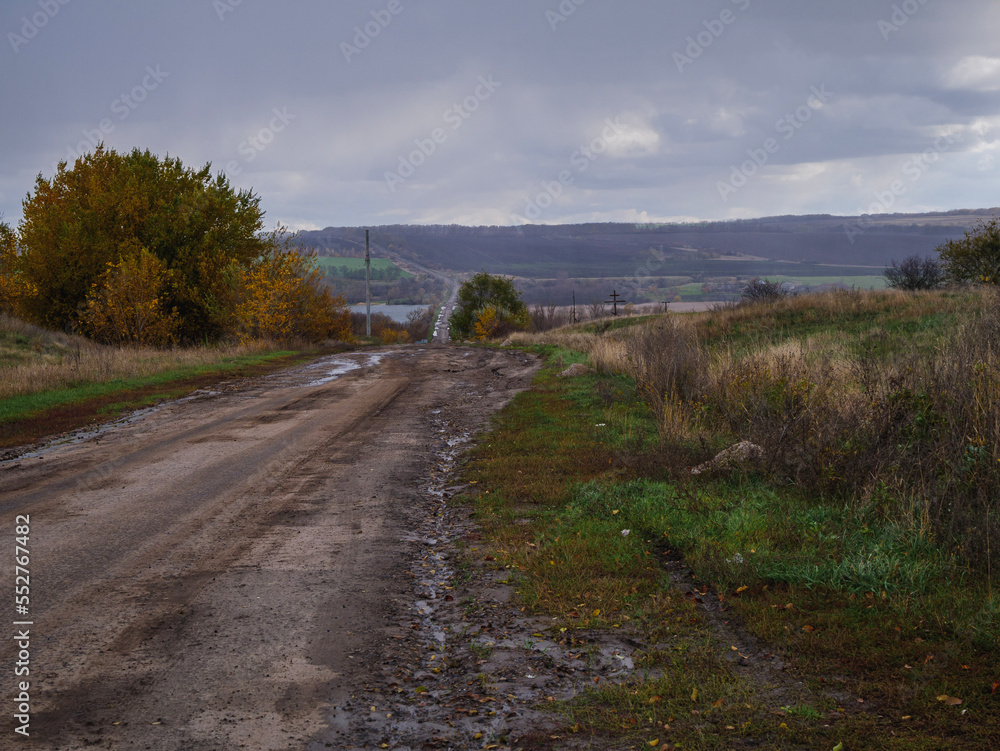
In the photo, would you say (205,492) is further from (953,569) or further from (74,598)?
(953,569)

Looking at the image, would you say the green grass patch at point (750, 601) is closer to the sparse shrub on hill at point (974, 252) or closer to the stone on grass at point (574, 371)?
the stone on grass at point (574, 371)

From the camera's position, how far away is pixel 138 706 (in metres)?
3.78

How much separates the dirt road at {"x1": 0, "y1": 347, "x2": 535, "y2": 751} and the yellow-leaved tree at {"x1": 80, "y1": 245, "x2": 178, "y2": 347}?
20.1 m

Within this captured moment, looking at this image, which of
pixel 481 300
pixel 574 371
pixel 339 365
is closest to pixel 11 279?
pixel 339 365

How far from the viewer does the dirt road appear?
3.77m

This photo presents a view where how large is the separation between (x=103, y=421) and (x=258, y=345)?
62.0 feet

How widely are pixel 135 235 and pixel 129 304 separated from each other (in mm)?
4933

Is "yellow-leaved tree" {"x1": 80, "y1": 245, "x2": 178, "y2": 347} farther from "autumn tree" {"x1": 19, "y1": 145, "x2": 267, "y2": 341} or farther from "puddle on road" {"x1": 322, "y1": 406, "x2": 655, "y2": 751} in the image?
"puddle on road" {"x1": 322, "y1": 406, "x2": 655, "y2": 751}

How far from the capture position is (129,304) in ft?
99.7

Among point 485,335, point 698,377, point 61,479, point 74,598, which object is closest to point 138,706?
point 74,598

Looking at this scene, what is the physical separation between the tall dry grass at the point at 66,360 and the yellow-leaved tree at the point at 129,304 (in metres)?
1.26

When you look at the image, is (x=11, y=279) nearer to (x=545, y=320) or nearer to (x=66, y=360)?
(x=66, y=360)

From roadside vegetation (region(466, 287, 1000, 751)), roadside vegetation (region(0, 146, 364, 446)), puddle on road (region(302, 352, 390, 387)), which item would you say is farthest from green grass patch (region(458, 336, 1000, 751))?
roadside vegetation (region(0, 146, 364, 446))

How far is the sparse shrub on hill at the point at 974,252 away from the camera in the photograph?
34500mm
